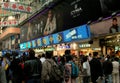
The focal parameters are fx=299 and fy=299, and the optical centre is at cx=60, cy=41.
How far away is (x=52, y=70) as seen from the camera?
908 centimetres

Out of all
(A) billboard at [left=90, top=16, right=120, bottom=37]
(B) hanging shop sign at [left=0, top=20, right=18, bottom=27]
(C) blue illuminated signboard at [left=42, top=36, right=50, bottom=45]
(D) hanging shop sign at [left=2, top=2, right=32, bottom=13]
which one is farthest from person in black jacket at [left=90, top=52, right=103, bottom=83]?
(B) hanging shop sign at [left=0, top=20, right=18, bottom=27]

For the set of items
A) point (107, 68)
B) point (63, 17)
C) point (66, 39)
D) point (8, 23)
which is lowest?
point (107, 68)

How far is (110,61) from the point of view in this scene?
45.7 ft

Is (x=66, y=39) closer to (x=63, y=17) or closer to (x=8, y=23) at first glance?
(x=63, y=17)

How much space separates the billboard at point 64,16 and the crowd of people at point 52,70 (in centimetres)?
372

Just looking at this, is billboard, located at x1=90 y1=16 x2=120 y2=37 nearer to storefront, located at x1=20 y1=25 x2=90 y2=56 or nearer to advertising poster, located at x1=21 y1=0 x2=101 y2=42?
storefront, located at x1=20 y1=25 x2=90 y2=56

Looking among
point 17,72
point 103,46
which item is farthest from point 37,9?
point 17,72

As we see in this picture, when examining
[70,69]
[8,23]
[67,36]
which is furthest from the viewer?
[8,23]

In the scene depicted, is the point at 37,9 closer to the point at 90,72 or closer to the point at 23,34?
the point at 23,34

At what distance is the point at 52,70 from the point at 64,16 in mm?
13496

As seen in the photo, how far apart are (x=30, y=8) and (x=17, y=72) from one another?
741 inches

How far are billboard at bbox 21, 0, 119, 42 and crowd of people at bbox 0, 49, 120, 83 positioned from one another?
146 inches

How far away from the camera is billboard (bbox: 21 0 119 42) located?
17.8m

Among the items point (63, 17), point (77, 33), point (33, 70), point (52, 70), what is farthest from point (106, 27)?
point (33, 70)
